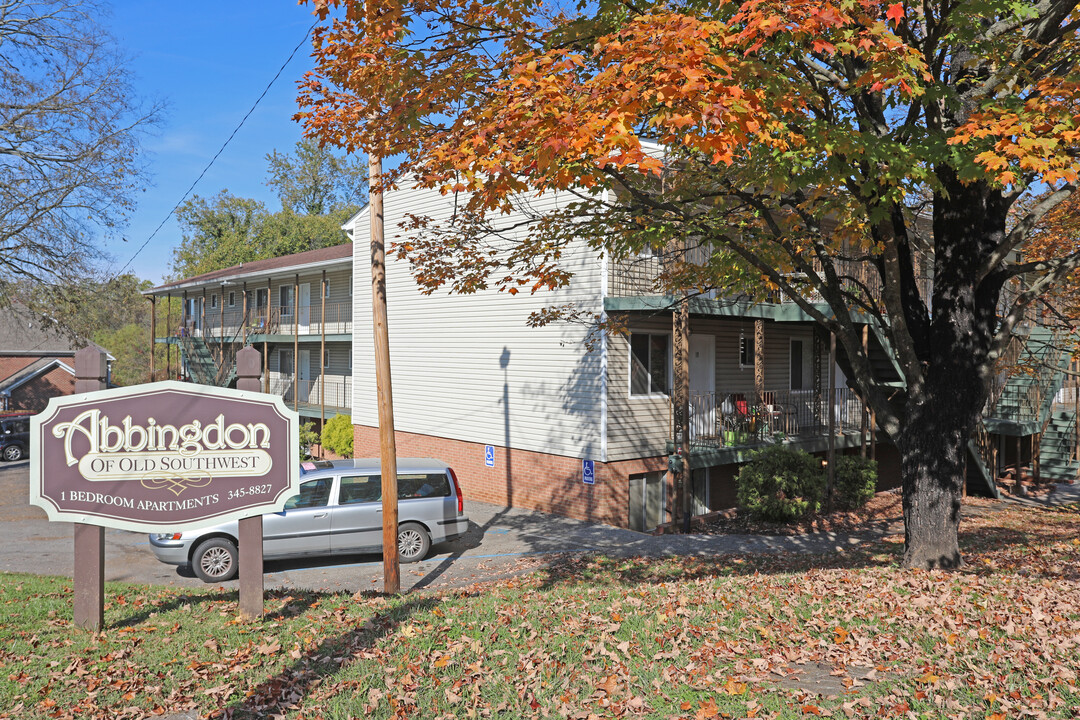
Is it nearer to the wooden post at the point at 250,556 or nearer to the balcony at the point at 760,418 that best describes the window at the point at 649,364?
the balcony at the point at 760,418

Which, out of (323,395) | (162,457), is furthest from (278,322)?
(162,457)

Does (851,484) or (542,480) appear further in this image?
(851,484)

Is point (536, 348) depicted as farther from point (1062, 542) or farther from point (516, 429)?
point (1062, 542)

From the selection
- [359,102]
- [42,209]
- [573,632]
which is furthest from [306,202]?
[573,632]

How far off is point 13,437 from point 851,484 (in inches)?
1167

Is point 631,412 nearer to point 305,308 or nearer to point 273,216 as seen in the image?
point 305,308

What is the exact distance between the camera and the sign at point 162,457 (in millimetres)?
7117

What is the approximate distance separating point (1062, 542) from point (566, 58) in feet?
40.9

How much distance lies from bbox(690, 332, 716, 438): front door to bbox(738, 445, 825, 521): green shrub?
1824 mm

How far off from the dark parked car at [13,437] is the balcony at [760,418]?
25.5 m

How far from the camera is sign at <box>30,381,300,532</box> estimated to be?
712 cm

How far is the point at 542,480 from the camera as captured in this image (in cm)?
1802

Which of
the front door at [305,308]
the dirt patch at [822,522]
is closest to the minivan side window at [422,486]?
the dirt patch at [822,522]

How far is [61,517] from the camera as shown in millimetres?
7051
